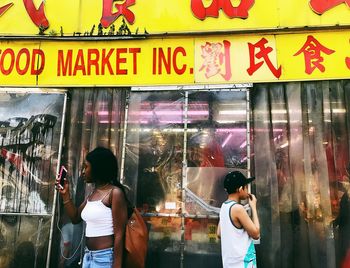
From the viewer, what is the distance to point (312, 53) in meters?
4.74

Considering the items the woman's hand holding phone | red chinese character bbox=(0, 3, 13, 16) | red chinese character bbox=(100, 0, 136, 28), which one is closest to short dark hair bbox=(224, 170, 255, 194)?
the woman's hand holding phone

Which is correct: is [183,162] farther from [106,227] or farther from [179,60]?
[106,227]

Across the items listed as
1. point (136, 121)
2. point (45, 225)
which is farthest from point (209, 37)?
point (45, 225)

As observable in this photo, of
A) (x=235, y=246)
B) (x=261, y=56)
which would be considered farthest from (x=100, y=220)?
(x=261, y=56)

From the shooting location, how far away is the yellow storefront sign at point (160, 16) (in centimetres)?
482

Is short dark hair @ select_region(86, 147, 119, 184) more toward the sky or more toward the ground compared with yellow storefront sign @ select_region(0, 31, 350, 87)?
more toward the ground

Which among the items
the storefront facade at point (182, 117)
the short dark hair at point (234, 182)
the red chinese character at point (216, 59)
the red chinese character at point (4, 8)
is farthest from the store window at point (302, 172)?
the red chinese character at point (4, 8)

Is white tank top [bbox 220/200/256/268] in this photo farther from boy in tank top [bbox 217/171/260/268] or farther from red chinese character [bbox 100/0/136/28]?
red chinese character [bbox 100/0/136/28]

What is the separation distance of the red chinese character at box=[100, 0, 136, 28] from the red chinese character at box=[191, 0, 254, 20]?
2.88 ft

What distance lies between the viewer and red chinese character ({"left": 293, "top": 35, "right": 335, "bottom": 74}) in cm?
471

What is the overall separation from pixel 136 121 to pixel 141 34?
3.91 ft

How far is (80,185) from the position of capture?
484 centimetres

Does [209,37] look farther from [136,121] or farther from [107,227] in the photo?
[107,227]

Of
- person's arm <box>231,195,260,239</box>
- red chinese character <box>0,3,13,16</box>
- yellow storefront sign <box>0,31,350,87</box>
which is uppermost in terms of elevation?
red chinese character <box>0,3,13,16</box>
